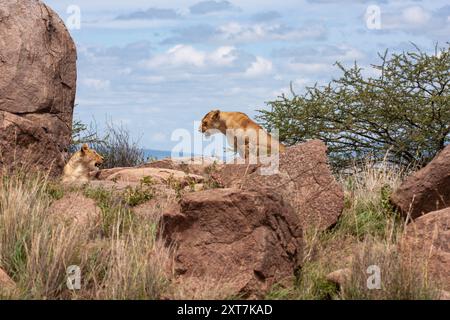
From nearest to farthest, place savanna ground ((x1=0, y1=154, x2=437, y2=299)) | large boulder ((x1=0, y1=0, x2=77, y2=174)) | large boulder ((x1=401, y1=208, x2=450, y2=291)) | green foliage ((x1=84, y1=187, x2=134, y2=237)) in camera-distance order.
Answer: savanna ground ((x1=0, y1=154, x2=437, y2=299))
large boulder ((x1=401, y1=208, x2=450, y2=291))
green foliage ((x1=84, y1=187, x2=134, y2=237))
large boulder ((x1=0, y1=0, x2=77, y2=174))

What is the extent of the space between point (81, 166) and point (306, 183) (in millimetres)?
3916

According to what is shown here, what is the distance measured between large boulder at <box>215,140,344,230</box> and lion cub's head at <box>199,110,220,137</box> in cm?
351

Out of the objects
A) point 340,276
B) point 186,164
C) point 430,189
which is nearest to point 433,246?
point 340,276

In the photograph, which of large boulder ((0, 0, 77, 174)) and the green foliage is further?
large boulder ((0, 0, 77, 174))

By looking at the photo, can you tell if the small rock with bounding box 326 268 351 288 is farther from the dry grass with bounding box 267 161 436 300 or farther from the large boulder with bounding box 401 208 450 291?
the large boulder with bounding box 401 208 450 291

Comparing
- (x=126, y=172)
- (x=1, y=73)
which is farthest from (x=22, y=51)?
(x=126, y=172)

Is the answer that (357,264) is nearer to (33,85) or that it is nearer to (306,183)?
(306,183)

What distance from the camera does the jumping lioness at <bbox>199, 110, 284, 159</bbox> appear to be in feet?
45.0

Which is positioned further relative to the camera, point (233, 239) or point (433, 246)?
point (433, 246)

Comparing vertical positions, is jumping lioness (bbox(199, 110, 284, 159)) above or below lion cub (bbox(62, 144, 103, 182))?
above

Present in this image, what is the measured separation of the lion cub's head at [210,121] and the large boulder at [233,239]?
621 cm

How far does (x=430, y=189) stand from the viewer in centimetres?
1056

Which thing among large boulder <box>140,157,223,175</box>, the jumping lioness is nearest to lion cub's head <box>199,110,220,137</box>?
the jumping lioness

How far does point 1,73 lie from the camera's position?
12000mm
